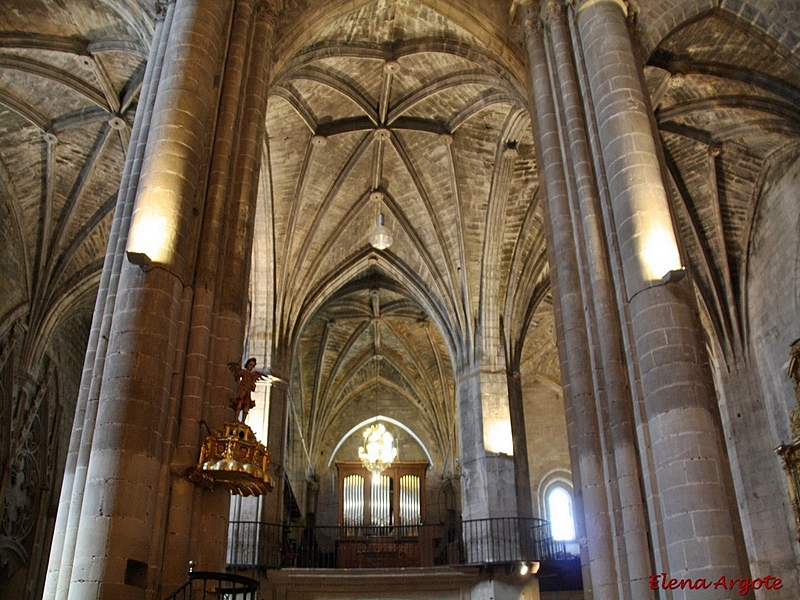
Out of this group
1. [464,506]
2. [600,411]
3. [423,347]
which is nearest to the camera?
[600,411]

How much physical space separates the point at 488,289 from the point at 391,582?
757cm

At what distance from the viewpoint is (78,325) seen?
2216cm

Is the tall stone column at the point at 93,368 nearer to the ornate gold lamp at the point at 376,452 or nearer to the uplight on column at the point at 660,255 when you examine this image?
the uplight on column at the point at 660,255

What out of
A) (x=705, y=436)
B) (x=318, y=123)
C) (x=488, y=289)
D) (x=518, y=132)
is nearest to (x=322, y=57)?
(x=318, y=123)

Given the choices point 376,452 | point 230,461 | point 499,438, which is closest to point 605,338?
point 230,461

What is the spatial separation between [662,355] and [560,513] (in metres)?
17.8

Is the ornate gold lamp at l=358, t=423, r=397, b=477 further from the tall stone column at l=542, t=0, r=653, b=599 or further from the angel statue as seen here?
the angel statue

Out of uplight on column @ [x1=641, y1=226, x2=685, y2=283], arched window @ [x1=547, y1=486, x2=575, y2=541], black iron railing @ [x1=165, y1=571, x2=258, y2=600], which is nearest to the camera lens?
black iron railing @ [x1=165, y1=571, x2=258, y2=600]

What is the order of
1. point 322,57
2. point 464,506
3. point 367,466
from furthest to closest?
point 367,466 → point 464,506 → point 322,57

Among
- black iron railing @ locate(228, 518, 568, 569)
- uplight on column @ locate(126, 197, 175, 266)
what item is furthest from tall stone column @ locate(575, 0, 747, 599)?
black iron railing @ locate(228, 518, 568, 569)

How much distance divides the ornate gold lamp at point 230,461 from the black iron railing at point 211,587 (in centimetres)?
102

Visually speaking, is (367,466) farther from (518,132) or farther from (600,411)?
(600,411)

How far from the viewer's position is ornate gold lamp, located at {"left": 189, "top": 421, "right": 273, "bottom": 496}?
801 centimetres

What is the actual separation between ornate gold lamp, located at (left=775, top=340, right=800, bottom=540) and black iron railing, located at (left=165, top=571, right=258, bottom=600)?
12017mm
